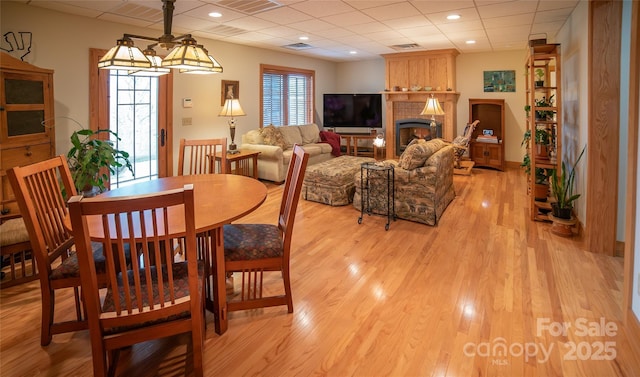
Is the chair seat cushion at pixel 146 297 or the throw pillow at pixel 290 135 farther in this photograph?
the throw pillow at pixel 290 135

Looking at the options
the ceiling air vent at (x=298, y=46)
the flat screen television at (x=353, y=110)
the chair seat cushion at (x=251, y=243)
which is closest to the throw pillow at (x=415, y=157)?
the chair seat cushion at (x=251, y=243)

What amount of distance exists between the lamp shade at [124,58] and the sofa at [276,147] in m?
3.73

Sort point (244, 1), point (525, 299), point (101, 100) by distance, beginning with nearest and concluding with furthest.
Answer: point (525, 299), point (244, 1), point (101, 100)

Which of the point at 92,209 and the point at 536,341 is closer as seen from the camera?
the point at 92,209

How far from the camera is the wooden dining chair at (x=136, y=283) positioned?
1343mm

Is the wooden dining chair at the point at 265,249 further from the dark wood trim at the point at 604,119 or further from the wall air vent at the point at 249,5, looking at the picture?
the dark wood trim at the point at 604,119

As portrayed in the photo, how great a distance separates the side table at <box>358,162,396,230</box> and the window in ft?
11.5

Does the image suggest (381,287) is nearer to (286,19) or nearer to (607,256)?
(607,256)

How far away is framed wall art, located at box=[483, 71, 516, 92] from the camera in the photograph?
721 cm

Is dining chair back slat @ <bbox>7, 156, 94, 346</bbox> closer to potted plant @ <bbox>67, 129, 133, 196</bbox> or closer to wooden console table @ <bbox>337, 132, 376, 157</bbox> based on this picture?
potted plant @ <bbox>67, 129, 133, 196</bbox>

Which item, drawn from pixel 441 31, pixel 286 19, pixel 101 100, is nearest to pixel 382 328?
pixel 286 19

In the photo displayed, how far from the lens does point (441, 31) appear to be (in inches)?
214

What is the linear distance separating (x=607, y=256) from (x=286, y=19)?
13.9 ft

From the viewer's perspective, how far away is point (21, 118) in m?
3.15
